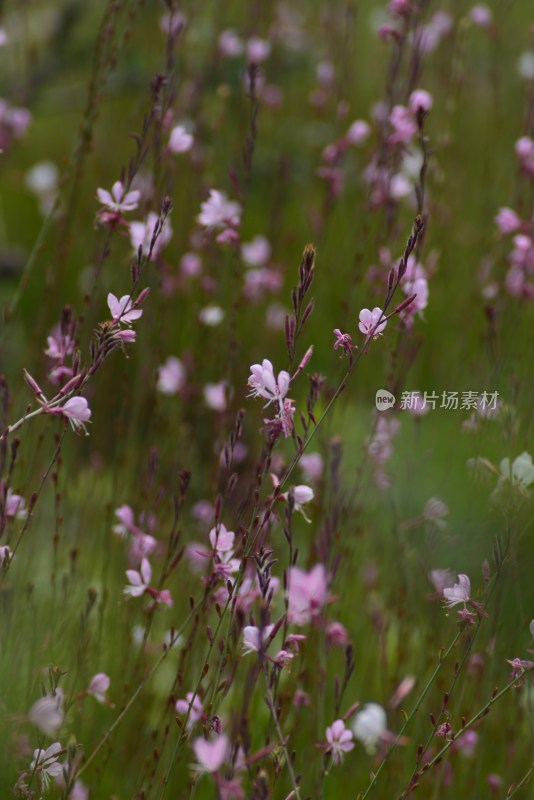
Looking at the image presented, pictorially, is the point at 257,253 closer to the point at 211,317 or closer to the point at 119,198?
the point at 211,317

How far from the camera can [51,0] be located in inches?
201

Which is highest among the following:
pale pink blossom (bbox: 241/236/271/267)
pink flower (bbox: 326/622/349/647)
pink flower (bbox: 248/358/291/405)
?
pale pink blossom (bbox: 241/236/271/267)

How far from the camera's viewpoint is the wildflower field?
4.08 ft

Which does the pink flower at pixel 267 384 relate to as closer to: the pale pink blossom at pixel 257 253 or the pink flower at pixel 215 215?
the pink flower at pixel 215 215

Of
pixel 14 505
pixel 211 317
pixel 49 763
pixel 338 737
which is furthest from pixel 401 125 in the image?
pixel 49 763

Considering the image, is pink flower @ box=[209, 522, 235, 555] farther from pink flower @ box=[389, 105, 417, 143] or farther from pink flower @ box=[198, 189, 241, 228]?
pink flower @ box=[389, 105, 417, 143]

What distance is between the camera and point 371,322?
1221 mm

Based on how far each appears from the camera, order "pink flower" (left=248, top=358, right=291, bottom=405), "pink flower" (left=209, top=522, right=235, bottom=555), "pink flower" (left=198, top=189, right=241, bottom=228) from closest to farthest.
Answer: "pink flower" (left=248, top=358, right=291, bottom=405) < "pink flower" (left=209, top=522, right=235, bottom=555) < "pink flower" (left=198, top=189, right=241, bottom=228)

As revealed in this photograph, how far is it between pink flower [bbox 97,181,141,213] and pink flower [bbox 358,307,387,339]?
49 cm

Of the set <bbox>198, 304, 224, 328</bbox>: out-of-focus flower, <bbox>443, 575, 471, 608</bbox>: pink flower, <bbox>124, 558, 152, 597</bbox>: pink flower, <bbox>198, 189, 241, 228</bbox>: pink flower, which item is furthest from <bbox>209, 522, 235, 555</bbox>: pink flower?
<bbox>198, 304, 224, 328</bbox>: out-of-focus flower

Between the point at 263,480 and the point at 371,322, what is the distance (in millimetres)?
260

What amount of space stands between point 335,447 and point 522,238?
0.85 metres

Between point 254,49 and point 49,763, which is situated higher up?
point 254,49

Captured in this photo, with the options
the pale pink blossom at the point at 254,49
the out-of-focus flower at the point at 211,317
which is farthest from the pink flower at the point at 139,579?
the pale pink blossom at the point at 254,49
